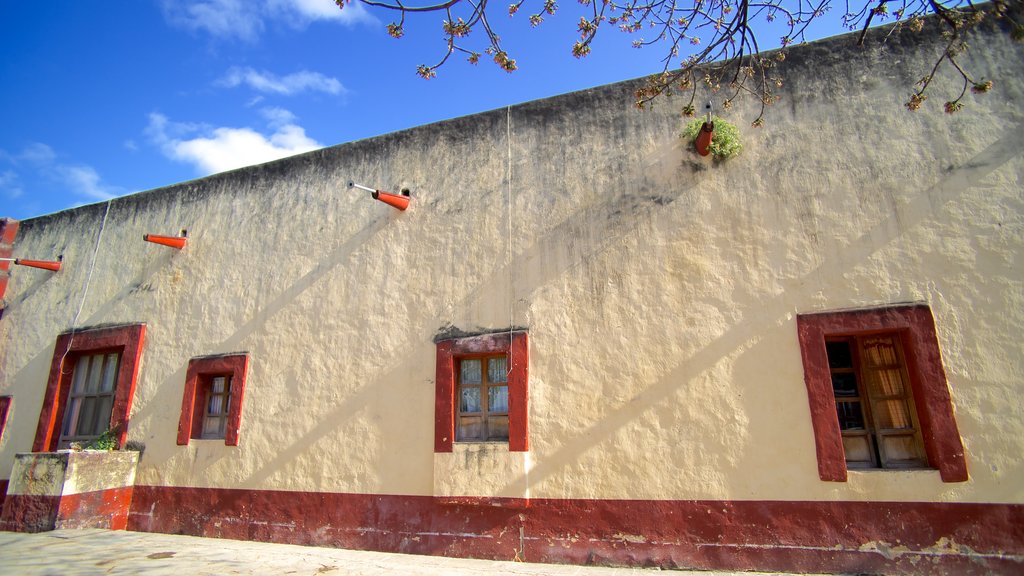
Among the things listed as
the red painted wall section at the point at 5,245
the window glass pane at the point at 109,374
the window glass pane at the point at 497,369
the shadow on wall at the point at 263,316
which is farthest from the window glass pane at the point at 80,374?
the window glass pane at the point at 497,369

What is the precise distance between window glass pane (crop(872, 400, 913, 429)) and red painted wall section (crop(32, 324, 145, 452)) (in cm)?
839

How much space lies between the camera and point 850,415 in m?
5.00

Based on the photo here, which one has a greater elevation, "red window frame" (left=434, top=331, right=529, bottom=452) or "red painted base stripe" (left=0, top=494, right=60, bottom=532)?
"red window frame" (left=434, top=331, right=529, bottom=452)

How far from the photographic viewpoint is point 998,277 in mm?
4750

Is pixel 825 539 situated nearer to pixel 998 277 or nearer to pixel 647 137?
pixel 998 277

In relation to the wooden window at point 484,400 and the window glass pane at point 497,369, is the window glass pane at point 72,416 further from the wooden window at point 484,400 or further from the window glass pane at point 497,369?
the window glass pane at point 497,369

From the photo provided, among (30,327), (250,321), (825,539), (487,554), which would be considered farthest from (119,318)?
(825,539)

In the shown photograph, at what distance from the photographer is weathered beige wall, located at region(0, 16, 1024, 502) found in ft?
16.0

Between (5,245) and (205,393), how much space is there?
17.1 feet

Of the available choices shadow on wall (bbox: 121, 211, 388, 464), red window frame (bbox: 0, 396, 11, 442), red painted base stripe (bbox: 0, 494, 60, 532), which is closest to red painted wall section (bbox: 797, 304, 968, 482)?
shadow on wall (bbox: 121, 211, 388, 464)

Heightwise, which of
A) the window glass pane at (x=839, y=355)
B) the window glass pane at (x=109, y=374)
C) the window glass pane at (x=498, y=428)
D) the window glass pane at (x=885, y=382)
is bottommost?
the window glass pane at (x=498, y=428)

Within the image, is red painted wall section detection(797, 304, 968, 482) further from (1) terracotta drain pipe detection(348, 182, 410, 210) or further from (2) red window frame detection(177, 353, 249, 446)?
(2) red window frame detection(177, 353, 249, 446)

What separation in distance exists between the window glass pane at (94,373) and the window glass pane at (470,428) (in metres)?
5.56

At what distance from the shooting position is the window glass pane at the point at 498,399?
19.3 ft
